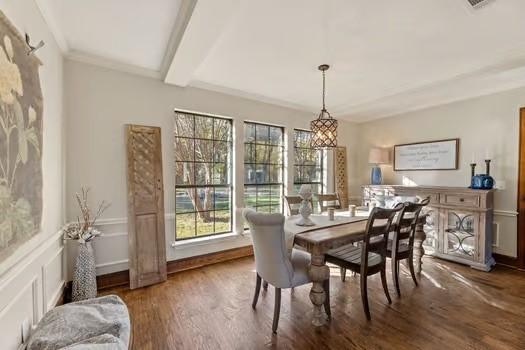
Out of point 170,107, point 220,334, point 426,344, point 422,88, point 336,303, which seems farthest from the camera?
point 422,88

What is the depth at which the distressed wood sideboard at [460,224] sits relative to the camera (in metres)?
3.14

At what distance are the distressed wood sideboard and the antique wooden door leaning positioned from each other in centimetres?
297

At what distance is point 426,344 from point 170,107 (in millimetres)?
3498

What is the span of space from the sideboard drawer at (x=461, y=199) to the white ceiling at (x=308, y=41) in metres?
1.48

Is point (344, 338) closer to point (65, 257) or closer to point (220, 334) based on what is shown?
point (220, 334)

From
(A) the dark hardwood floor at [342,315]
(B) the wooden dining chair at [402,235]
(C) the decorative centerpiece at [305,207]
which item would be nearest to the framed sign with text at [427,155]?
(A) the dark hardwood floor at [342,315]

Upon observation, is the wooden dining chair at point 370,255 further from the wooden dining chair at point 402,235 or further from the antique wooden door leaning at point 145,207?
the antique wooden door leaning at point 145,207

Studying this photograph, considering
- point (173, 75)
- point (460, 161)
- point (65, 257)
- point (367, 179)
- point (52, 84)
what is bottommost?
point (65, 257)

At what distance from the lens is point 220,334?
76.4 inches

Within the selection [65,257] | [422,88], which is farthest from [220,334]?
[422,88]

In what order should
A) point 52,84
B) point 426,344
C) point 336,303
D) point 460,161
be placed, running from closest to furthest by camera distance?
point 426,344, point 52,84, point 336,303, point 460,161

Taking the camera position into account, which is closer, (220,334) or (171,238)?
(220,334)

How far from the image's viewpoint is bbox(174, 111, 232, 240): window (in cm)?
328

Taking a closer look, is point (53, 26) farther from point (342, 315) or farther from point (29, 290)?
point (342, 315)
